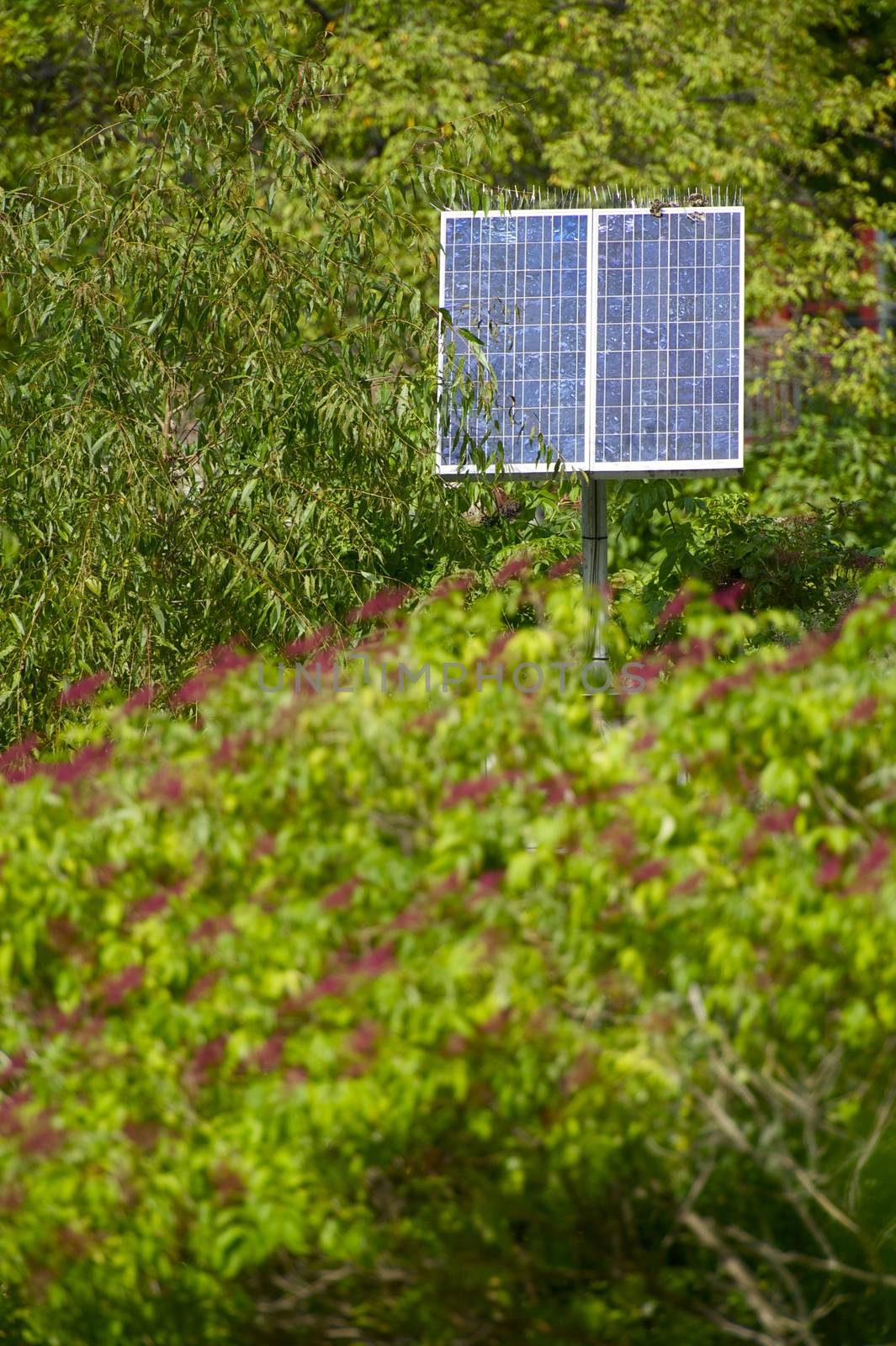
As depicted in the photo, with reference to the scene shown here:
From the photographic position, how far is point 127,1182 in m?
3.53

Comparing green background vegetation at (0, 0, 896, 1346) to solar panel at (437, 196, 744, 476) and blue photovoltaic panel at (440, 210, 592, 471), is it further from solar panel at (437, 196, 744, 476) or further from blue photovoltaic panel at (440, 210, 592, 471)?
blue photovoltaic panel at (440, 210, 592, 471)

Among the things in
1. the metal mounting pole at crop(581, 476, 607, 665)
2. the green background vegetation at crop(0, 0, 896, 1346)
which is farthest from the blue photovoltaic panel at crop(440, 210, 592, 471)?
the green background vegetation at crop(0, 0, 896, 1346)

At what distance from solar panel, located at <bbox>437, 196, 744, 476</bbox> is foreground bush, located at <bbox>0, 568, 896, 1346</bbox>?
4921 mm

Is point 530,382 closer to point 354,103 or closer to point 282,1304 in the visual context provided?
point 282,1304

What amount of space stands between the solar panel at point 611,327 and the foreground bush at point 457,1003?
4.92 m

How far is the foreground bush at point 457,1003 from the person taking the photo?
3.47 metres

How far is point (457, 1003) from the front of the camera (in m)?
3.42

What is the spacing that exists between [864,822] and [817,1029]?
45cm

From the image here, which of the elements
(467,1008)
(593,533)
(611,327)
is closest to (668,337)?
(611,327)

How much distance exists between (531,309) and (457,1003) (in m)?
6.26

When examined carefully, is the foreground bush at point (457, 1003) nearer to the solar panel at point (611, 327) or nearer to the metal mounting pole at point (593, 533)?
the metal mounting pole at point (593, 533)

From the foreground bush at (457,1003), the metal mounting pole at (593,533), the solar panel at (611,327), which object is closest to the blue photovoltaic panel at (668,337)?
the solar panel at (611,327)

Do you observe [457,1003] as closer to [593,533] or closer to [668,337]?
[593,533]

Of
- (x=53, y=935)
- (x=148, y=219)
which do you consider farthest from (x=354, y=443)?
(x=53, y=935)
